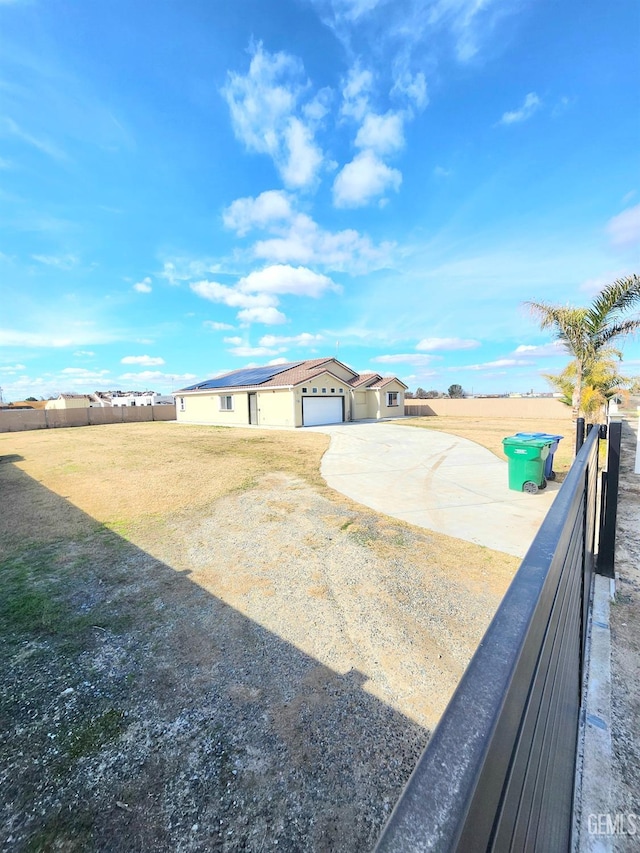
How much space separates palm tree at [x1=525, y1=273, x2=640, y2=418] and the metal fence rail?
11.6 metres

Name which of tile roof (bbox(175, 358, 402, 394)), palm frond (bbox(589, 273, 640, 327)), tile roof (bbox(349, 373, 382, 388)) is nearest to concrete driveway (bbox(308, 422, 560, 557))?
palm frond (bbox(589, 273, 640, 327))

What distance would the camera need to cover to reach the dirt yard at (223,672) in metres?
1.89

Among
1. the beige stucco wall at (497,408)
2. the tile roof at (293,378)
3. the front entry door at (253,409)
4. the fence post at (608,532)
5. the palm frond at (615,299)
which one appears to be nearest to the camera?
the fence post at (608,532)

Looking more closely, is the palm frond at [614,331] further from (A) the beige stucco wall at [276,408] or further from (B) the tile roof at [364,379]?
(B) the tile roof at [364,379]

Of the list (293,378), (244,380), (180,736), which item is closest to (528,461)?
(180,736)

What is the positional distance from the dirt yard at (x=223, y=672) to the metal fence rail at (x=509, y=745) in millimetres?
1271

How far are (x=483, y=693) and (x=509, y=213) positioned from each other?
18435 millimetres

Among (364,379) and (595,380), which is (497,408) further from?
(595,380)

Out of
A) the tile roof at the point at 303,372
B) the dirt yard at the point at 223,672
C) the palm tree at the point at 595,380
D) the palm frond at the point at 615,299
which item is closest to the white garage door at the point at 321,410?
the tile roof at the point at 303,372

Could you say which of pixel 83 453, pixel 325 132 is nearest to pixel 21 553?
pixel 83 453

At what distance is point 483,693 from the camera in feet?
2.11

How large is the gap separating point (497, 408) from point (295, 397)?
22.3 meters

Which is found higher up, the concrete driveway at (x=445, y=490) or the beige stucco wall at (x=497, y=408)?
the beige stucco wall at (x=497, y=408)

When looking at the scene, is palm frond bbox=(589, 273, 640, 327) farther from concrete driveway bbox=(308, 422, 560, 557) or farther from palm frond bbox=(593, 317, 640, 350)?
concrete driveway bbox=(308, 422, 560, 557)
